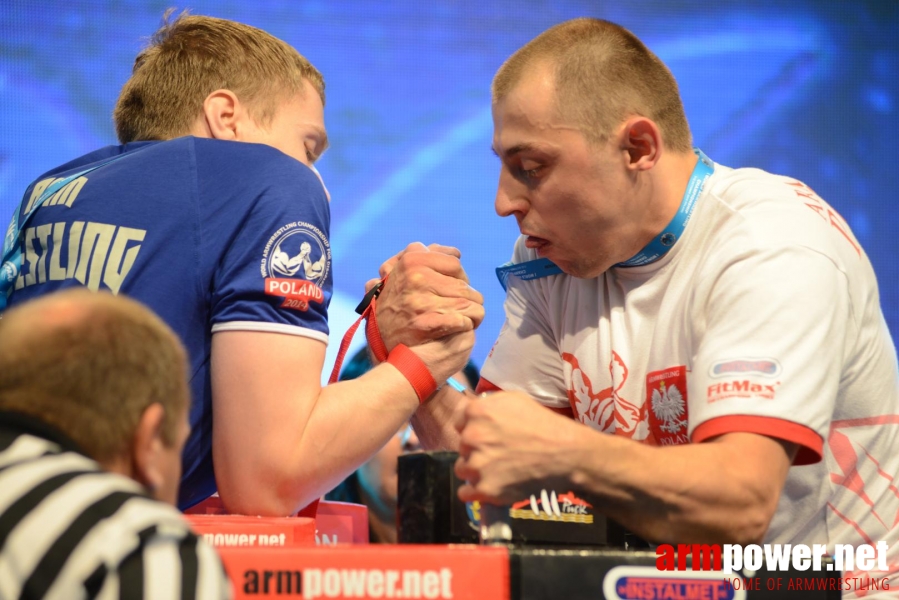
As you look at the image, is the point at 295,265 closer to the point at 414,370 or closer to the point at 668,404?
the point at 414,370

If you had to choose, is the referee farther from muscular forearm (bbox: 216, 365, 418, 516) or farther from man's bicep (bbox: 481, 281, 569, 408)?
man's bicep (bbox: 481, 281, 569, 408)

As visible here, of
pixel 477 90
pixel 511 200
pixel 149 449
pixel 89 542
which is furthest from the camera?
pixel 477 90

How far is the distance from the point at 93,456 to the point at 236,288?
49 cm

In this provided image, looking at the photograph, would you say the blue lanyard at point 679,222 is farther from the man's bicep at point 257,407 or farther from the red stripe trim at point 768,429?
the man's bicep at point 257,407

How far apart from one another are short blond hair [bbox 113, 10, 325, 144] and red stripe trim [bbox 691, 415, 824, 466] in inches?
35.9

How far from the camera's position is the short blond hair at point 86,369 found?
85 cm

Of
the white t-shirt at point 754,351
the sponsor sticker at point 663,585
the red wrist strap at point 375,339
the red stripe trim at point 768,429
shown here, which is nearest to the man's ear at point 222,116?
the red wrist strap at point 375,339

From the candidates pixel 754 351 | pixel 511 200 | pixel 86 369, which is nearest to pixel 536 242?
pixel 511 200

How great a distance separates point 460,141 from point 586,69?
1838 mm

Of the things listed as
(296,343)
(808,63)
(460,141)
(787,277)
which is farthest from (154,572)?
(808,63)

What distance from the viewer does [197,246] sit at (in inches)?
54.6

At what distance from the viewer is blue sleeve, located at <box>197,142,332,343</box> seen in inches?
52.9

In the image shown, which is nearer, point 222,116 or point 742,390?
point 742,390

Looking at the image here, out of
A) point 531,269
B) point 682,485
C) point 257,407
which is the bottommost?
point 682,485
